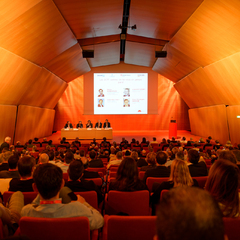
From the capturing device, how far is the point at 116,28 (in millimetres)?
11562

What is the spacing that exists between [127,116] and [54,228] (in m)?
17.2

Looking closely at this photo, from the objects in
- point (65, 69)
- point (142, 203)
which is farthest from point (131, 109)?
point (142, 203)

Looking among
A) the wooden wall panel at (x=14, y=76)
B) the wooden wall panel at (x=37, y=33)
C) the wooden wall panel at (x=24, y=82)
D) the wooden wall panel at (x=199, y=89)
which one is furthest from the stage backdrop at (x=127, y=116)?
the wooden wall panel at (x=37, y=33)

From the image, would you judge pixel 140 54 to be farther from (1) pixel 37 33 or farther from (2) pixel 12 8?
(2) pixel 12 8

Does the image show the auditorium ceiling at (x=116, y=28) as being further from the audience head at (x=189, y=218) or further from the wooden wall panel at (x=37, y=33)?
the audience head at (x=189, y=218)

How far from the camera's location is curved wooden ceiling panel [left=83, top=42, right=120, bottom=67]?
14044mm

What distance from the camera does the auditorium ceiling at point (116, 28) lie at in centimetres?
671

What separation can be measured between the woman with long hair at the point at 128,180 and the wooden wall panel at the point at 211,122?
33.1ft

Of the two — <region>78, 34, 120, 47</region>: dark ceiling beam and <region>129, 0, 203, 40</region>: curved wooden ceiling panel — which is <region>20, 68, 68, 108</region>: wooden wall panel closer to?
<region>78, 34, 120, 47</region>: dark ceiling beam

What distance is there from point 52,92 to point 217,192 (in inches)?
548

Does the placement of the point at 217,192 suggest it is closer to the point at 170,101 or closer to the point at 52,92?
the point at 52,92

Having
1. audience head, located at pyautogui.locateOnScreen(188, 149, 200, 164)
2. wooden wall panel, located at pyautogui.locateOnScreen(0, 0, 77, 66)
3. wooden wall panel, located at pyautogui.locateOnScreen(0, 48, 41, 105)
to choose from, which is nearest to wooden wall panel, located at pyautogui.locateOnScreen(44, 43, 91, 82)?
wooden wall panel, located at pyautogui.locateOnScreen(0, 0, 77, 66)

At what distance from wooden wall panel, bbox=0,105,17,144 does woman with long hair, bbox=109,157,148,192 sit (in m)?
8.09

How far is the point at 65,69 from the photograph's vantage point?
1389 cm
